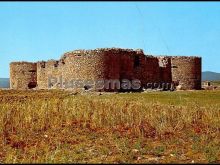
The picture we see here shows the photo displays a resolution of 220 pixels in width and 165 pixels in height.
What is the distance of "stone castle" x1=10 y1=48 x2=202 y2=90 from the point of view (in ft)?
140

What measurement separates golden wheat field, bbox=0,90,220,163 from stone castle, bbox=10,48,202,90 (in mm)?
19955

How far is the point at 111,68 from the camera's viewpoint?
43.3 metres

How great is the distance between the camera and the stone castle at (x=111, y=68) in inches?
1682

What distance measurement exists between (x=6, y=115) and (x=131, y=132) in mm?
5716

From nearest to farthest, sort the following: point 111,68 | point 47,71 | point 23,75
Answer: point 111,68, point 47,71, point 23,75

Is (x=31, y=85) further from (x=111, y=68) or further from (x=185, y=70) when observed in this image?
(x=185, y=70)

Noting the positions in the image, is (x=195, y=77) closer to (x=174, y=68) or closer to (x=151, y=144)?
(x=174, y=68)

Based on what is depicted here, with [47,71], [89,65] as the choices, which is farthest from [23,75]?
[89,65]

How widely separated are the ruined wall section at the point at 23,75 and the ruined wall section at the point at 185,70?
53.6 feet

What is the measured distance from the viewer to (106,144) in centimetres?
1480

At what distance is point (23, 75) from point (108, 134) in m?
41.5

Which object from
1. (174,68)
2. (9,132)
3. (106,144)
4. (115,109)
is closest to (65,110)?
(115,109)

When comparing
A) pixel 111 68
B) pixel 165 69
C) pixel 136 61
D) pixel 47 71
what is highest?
pixel 136 61

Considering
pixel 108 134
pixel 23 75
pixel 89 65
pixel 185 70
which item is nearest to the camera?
pixel 108 134
